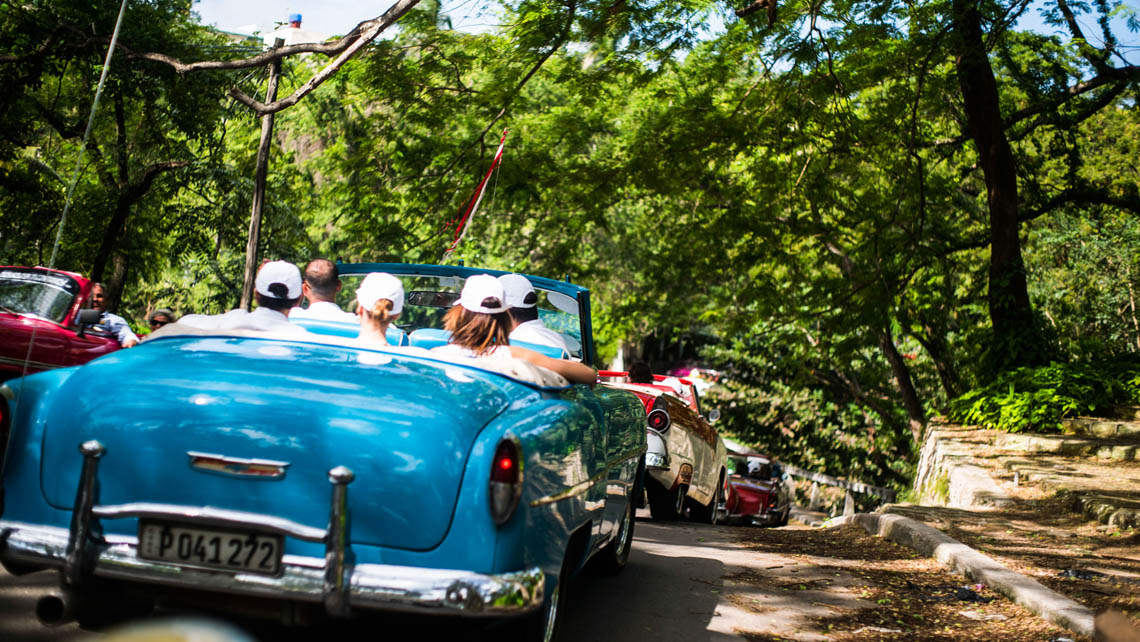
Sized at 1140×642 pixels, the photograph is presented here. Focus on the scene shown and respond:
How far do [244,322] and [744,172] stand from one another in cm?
1557

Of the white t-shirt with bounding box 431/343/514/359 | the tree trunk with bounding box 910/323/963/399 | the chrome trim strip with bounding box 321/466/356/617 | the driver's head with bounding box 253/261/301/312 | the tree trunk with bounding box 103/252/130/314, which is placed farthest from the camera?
the tree trunk with bounding box 103/252/130/314

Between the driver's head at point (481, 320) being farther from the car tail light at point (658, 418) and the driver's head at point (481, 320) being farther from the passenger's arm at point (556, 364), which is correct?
the car tail light at point (658, 418)

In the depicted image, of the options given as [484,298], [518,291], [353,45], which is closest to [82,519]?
[484,298]

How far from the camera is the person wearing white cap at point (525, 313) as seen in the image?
529 cm

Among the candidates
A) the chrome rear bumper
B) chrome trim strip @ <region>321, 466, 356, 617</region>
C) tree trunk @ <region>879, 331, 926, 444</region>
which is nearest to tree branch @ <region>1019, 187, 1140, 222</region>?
tree trunk @ <region>879, 331, 926, 444</region>

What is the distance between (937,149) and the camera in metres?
17.4

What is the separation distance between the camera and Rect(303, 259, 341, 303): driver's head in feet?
17.6

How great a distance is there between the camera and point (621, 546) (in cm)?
637

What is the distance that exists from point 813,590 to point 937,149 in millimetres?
12597

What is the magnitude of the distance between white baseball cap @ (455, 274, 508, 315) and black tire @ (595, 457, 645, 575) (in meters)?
1.65

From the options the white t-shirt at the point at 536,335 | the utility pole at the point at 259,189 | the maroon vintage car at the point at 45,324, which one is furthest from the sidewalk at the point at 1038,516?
the maroon vintage car at the point at 45,324

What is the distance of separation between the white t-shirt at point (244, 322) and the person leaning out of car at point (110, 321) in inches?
287

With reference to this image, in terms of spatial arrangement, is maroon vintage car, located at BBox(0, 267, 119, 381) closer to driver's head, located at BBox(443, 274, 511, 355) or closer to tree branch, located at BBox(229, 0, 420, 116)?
tree branch, located at BBox(229, 0, 420, 116)

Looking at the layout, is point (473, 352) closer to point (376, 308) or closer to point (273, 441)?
point (376, 308)
